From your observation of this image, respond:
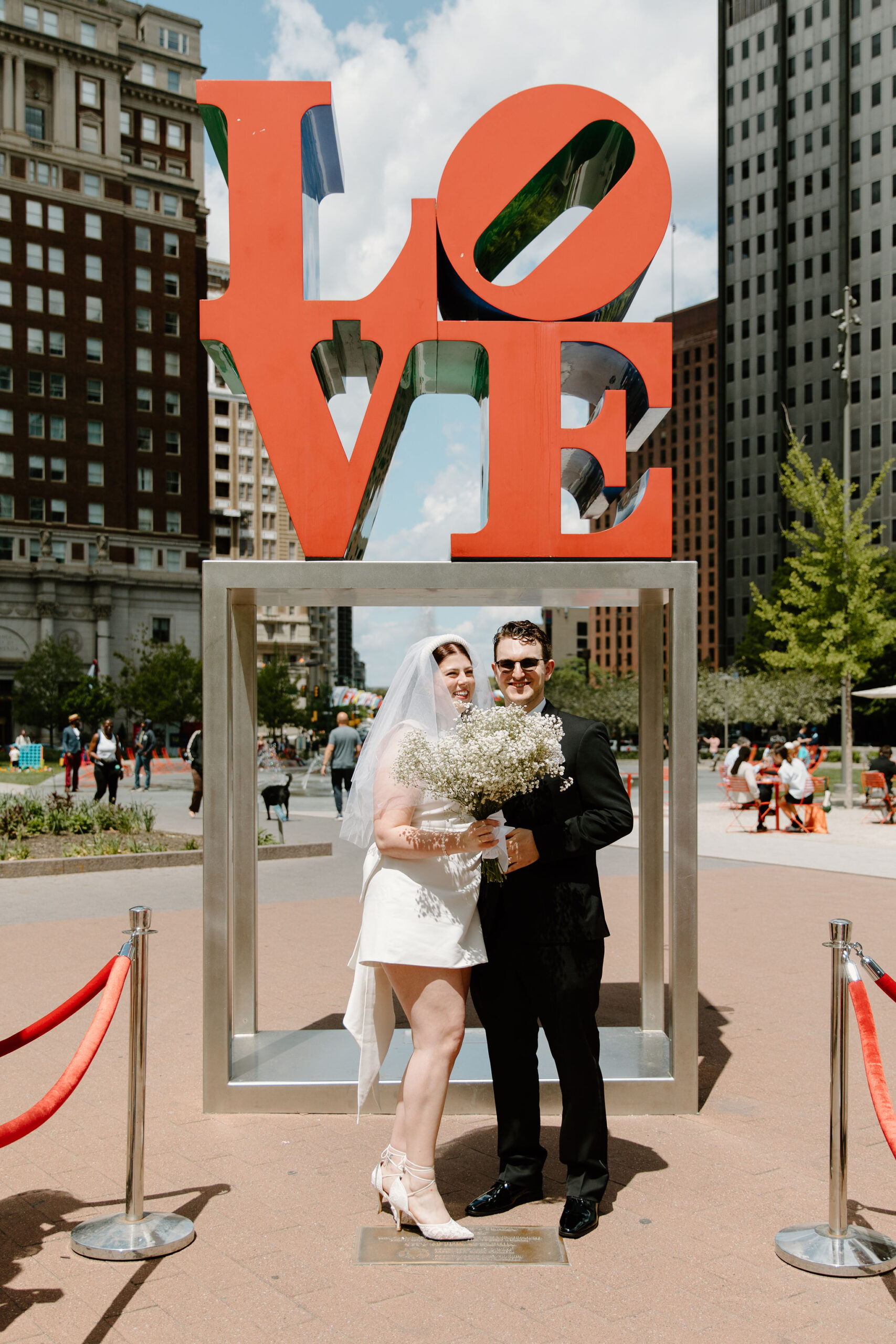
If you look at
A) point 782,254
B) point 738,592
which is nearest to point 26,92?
point 782,254

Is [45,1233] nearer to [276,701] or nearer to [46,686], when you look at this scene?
[276,701]

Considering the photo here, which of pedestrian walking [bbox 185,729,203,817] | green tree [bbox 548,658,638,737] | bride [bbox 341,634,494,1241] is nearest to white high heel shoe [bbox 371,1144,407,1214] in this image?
bride [bbox 341,634,494,1241]

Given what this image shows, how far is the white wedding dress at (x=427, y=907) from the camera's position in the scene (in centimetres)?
396

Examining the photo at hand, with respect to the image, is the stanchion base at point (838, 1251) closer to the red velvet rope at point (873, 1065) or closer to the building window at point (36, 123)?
the red velvet rope at point (873, 1065)

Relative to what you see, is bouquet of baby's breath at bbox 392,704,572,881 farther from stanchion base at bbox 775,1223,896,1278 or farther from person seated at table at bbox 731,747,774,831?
person seated at table at bbox 731,747,774,831

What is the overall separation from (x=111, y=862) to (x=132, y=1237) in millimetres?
10470

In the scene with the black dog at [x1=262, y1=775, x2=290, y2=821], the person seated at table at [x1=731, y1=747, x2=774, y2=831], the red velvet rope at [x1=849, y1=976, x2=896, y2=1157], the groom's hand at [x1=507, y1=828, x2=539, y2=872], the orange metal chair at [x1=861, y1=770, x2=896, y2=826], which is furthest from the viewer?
the orange metal chair at [x1=861, y1=770, x2=896, y2=826]

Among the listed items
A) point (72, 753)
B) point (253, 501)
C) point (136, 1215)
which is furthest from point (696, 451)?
point (136, 1215)

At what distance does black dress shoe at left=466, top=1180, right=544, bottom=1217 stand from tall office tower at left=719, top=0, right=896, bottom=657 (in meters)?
91.4

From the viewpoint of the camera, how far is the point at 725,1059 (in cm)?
617

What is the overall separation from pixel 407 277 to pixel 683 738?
2655 millimetres

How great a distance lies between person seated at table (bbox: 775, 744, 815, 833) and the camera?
19.0 m

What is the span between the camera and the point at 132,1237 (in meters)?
3.91

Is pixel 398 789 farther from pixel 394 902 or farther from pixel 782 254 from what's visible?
pixel 782 254
